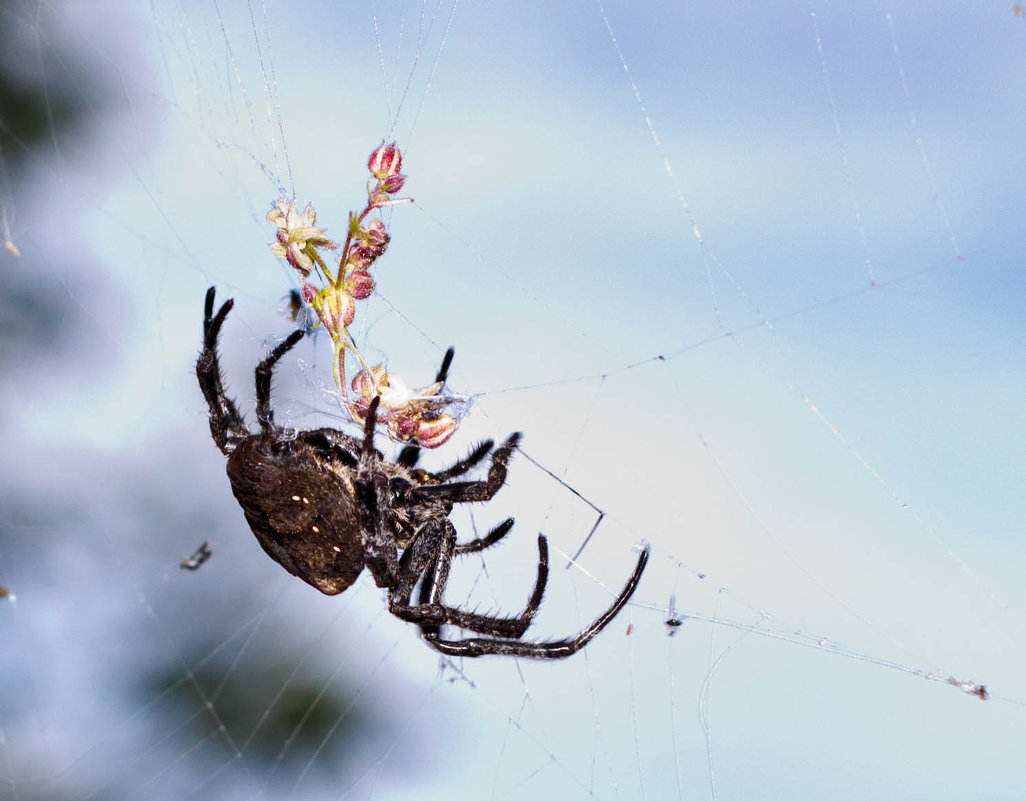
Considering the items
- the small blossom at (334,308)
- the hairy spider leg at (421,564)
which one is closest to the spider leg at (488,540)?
the hairy spider leg at (421,564)

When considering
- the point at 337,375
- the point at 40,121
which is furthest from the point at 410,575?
the point at 40,121

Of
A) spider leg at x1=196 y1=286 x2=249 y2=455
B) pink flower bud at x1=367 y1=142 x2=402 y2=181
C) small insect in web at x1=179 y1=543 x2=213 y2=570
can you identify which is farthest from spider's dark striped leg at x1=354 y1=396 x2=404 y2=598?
small insect in web at x1=179 y1=543 x2=213 y2=570

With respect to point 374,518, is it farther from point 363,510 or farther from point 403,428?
point 403,428

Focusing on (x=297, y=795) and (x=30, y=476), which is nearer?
(x=30, y=476)

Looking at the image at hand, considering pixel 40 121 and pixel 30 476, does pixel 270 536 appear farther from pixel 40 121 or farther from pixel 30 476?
pixel 40 121

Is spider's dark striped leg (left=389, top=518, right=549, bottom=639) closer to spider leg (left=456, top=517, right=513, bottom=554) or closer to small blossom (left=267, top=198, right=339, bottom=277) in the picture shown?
spider leg (left=456, top=517, right=513, bottom=554)

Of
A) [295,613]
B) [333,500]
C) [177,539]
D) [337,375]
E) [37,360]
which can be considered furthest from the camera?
[295,613]
